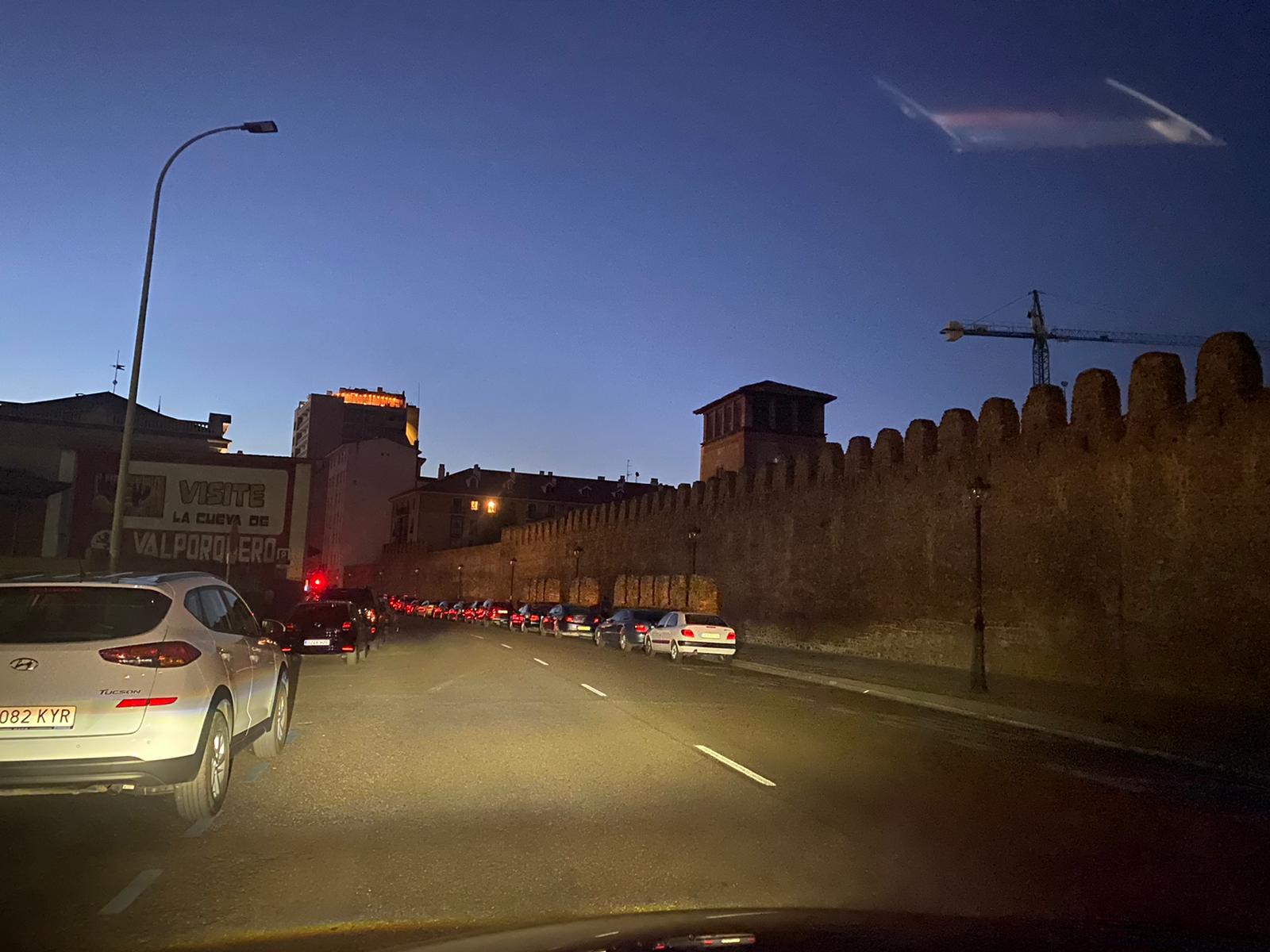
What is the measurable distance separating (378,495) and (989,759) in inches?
4347

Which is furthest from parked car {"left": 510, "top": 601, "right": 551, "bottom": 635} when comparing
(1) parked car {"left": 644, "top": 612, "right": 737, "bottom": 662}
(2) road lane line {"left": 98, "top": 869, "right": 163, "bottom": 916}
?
(2) road lane line {"left": 98, "top": 869, "right": 163, "bottom": 916}

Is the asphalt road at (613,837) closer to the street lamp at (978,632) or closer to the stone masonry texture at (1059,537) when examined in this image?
the street lamp at (978,632)

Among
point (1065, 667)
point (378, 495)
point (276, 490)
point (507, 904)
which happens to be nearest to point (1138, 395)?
point (1065, 667)

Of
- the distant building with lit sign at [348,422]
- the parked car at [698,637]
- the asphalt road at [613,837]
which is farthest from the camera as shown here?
the distant building with lit sign at [348,422]

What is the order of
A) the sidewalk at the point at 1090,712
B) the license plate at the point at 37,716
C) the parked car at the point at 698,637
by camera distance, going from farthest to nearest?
1. the parked car at the point at 698,637
2. the sidewalk at the point at 1090,712
3. the license plate at the point at 37,716

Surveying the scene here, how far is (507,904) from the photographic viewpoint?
5.61 metres

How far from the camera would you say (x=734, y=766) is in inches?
417

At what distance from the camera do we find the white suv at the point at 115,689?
265 inches

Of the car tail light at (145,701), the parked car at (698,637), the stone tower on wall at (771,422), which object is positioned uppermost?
the stone tower on wall at (771,422)

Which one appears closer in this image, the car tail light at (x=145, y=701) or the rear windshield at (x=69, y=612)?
the car tail light at (x=145, y=701)

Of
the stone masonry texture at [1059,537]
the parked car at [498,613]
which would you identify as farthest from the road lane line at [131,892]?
the parked car at [498,613]

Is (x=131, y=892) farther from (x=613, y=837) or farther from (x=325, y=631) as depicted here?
(x=325, y=631)

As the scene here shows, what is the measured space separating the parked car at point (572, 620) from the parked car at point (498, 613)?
28.8 feet

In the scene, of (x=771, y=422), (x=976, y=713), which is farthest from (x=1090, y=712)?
(x=771, y=422)
